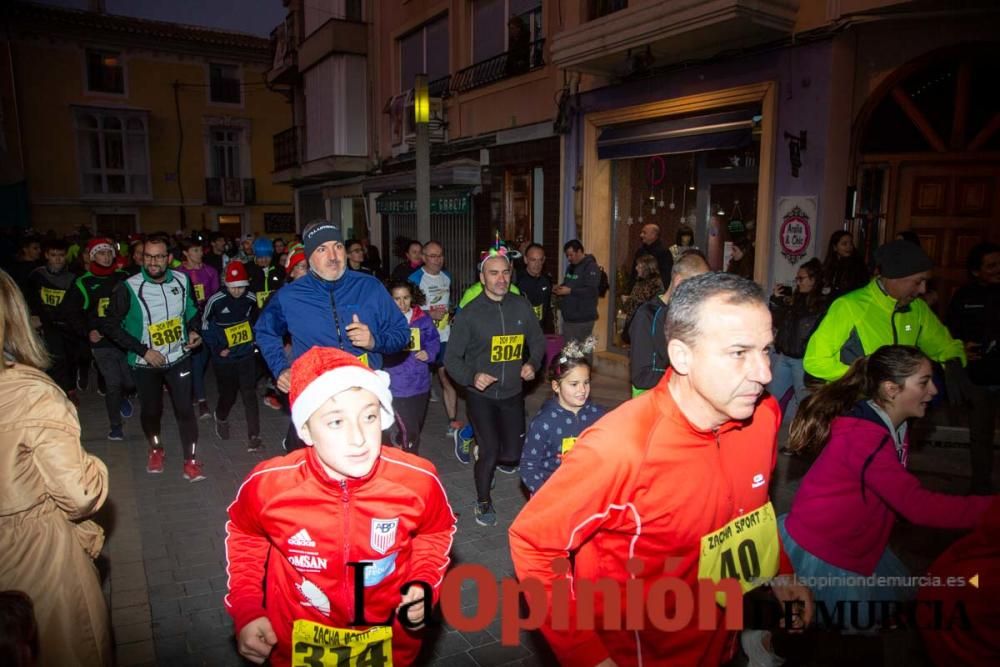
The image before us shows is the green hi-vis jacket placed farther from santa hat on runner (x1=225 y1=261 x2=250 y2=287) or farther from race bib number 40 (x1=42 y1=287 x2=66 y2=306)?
race bib number 40 (x1=42 y1=287 x2=66 y2=306)

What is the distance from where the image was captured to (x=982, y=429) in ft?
18.6

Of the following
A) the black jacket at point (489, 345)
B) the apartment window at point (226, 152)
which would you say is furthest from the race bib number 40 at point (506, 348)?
the apartment window at point (226, 152)

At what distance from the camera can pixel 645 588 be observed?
2.17 m

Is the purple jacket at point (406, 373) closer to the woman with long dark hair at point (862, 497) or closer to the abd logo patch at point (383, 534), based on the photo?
A: the abd logo patch at point (383, 534)

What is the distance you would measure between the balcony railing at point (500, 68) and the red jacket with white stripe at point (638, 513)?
39.8 ft

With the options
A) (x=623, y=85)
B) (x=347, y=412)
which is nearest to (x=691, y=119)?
(x=623, y=85)

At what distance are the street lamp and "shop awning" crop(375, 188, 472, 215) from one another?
4.29 meters

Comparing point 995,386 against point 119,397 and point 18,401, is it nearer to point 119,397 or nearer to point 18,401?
point 18,401

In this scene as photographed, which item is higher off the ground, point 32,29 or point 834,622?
point 32,29

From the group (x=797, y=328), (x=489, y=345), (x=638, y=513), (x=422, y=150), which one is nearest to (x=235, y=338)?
(x=489, y=345)

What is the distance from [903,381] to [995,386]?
3347 mm

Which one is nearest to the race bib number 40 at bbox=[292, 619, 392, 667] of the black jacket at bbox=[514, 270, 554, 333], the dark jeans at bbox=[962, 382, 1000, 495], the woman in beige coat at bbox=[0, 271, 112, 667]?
the woman in beige coat at bbox=[0, 271, 112, 667]

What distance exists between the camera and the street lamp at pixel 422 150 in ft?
34.8

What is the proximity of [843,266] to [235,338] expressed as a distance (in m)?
7.23
